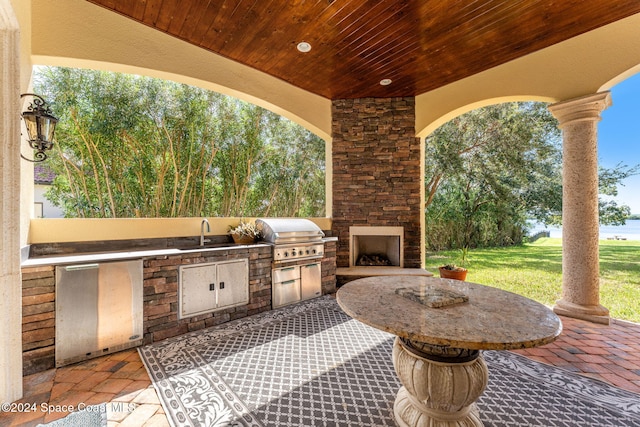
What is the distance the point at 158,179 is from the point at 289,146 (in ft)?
8.40

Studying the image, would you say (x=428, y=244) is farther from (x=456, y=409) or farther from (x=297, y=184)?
(x=456, y=409)

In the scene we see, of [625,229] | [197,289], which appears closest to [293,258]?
[197,289]

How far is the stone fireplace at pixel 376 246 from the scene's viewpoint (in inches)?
182

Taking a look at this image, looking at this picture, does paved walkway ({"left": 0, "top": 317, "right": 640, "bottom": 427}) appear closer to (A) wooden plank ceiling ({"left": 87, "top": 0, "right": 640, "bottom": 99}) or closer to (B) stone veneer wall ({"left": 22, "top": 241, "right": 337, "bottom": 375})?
(B) stone veneer wall ({"left": 22, "top": 241, "right": 337, "bottom": 375})

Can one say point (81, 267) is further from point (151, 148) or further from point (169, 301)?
point (151, 148)

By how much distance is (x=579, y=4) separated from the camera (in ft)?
8.47

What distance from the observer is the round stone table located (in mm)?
1095

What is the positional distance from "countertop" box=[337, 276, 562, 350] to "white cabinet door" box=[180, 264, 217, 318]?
6.06 ft

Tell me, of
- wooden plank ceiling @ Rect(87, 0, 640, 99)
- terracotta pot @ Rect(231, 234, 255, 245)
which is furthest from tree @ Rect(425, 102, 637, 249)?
terracotta pot @ Rect(231, 234, 255, 245)

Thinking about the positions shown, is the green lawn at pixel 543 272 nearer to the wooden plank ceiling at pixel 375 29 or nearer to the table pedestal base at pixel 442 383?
the table pedestal base at pixel 442 383

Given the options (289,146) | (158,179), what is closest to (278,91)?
(289,146)

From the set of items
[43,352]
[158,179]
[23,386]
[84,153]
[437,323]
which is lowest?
[23,386]

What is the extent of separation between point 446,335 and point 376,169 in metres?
3.88

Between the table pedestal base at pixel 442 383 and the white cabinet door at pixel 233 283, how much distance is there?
89.0 inches
